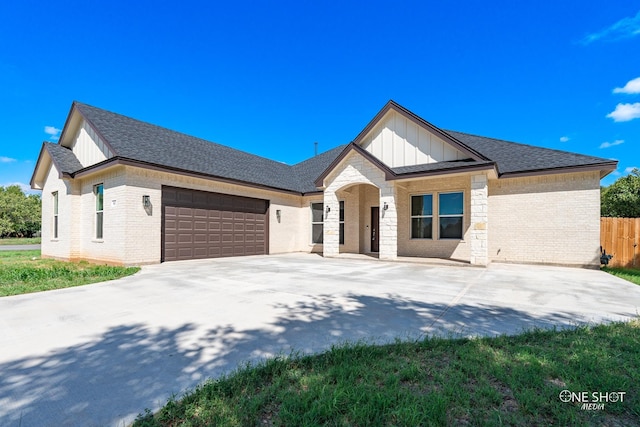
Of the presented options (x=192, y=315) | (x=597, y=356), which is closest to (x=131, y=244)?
(x=192, y=315)

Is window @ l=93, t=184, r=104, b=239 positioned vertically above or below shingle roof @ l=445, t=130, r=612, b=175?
below

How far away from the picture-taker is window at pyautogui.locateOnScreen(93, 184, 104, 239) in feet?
37.7

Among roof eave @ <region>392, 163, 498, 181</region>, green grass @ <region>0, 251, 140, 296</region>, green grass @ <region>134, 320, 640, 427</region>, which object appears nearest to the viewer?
green grass @ <region>134, 320, 640, 427</region>

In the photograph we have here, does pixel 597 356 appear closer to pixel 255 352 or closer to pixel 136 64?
pixel 255 352

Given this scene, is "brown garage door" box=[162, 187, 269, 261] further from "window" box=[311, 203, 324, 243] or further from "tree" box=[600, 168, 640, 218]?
"tree" box=[600, 168, 640, 218]

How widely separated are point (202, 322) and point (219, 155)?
12.6 metres

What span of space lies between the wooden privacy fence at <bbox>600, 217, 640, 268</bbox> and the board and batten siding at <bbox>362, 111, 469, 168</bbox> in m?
5.73

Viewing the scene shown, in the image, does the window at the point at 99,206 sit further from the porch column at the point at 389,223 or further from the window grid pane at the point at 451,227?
the window grid pane at the point at 451,227

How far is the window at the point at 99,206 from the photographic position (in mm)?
11477

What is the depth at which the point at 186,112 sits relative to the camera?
2261cm

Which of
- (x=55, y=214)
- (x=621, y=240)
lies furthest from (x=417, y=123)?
(x=55, y=214)

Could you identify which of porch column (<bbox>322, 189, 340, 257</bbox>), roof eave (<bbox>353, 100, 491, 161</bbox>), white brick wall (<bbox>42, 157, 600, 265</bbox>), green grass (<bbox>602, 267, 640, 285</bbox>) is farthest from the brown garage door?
green grass (<bbox>602, 267, 640, 285</bbox>)

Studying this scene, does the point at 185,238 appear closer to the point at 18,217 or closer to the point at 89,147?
the point at 89,147

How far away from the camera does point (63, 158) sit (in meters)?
12.6
